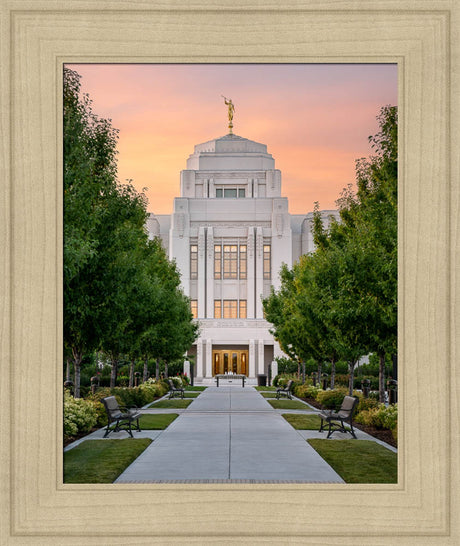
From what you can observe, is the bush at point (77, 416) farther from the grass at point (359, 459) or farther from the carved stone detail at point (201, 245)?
the carved stone detail at point (201, 245)

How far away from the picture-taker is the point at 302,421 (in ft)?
64.7

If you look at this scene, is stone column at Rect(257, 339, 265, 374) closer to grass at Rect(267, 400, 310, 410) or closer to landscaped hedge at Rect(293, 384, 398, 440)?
grass at Rect(267, 400, 310, 410)

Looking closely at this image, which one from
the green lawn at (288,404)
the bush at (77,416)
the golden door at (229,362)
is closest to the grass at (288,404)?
the green lawn at (288,404)

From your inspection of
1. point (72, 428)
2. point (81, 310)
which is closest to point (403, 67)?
point (81, 310)

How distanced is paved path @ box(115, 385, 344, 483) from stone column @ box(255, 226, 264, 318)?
45.6m

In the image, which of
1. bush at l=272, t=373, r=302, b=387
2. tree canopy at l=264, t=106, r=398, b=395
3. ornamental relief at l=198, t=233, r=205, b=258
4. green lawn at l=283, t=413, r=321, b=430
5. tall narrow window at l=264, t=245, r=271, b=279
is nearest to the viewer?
tree canopy at l=264, t=106, r=398, b=395

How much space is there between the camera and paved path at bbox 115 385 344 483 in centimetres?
1105

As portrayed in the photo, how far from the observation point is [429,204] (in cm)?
708

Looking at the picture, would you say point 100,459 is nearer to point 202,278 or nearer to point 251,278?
point 202,278

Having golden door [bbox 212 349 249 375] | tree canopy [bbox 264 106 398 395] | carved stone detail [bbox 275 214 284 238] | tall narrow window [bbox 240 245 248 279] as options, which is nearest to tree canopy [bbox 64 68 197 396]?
tree canopy [bbox 264 106 398 395]
